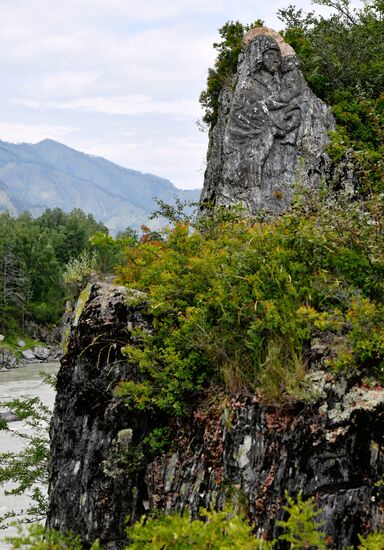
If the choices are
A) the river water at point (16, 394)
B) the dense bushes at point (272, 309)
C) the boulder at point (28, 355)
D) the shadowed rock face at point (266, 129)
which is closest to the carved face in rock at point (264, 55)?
the shadowed rock face at point (266, 129)

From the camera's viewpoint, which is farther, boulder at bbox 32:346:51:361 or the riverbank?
boulder at bbox 32:346:51:361

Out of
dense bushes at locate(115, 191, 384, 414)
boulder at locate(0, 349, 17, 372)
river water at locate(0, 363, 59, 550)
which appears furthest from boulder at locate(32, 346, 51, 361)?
dense bushes at locate(115, 191, 384, 414)

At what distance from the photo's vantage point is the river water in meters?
18.3

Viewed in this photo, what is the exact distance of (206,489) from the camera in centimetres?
582

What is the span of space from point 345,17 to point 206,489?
2387 centimetres

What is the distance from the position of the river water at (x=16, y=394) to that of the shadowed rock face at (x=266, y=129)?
9.69 m

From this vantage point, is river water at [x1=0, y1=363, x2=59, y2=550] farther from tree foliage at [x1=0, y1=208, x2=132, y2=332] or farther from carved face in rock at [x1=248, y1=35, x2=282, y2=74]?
tree foliage at [x1=0, y1=208, x2=132, y2=332]

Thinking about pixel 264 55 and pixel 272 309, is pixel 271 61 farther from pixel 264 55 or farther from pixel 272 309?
pixel 272 309

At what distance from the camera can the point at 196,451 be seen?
6207mm

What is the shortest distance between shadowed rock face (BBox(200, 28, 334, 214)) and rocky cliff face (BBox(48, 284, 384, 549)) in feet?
39.1

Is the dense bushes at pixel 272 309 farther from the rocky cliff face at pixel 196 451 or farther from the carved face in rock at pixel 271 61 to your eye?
the carved face in rock at pixel 271 61

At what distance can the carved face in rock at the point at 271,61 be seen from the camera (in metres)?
21.3

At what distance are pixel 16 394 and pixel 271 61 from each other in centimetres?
2833

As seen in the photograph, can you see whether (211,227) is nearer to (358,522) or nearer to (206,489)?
(206,489)
